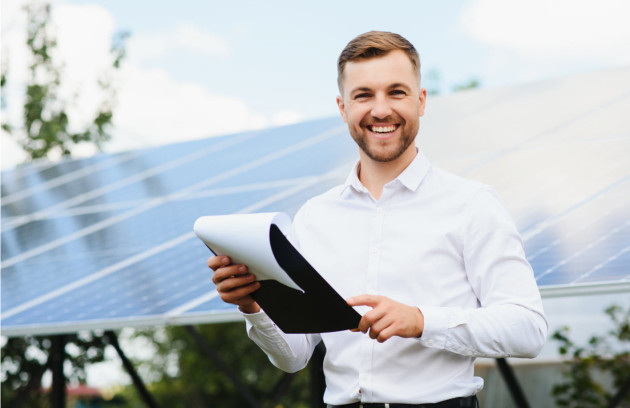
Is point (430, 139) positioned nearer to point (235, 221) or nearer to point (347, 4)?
point (235, 221)

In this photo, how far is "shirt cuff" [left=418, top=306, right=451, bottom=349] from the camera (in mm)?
2566

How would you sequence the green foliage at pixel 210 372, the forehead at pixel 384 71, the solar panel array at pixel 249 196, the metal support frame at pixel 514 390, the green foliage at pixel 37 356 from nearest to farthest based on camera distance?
the forehead at pixel 384 71 < the solar panel array at pixel 249 196 < the metal support frame at pixel 514 390 < the green foliage at pixel 37 356 < the green foliage at pixel 210 372

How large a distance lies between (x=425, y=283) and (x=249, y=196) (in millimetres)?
4574

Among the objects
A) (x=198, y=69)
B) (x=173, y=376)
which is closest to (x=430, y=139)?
(x=173, y=376)

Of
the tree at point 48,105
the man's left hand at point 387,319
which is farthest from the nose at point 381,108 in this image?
the tree at point 48,105

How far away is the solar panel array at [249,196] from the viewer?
4.99 metres

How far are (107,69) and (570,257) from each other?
13.5 meters

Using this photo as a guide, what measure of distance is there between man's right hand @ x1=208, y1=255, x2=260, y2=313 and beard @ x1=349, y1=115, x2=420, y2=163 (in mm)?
575

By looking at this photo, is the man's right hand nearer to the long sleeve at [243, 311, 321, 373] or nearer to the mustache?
the long sleeve at [243, 311, 321, 373]

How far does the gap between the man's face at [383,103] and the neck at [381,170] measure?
83 millimetres

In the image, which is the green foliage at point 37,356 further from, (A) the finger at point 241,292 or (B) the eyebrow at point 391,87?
(B) the eyebrow at point 391,87

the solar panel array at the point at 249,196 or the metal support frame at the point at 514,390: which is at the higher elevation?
the solar panel array at the point at 249,196

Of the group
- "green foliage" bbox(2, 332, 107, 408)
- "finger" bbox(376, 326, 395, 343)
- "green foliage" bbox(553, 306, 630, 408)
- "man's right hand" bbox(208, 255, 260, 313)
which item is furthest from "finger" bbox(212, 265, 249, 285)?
"green foliage" bbox(2, 332, 107, 408)

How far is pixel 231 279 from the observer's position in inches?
107
